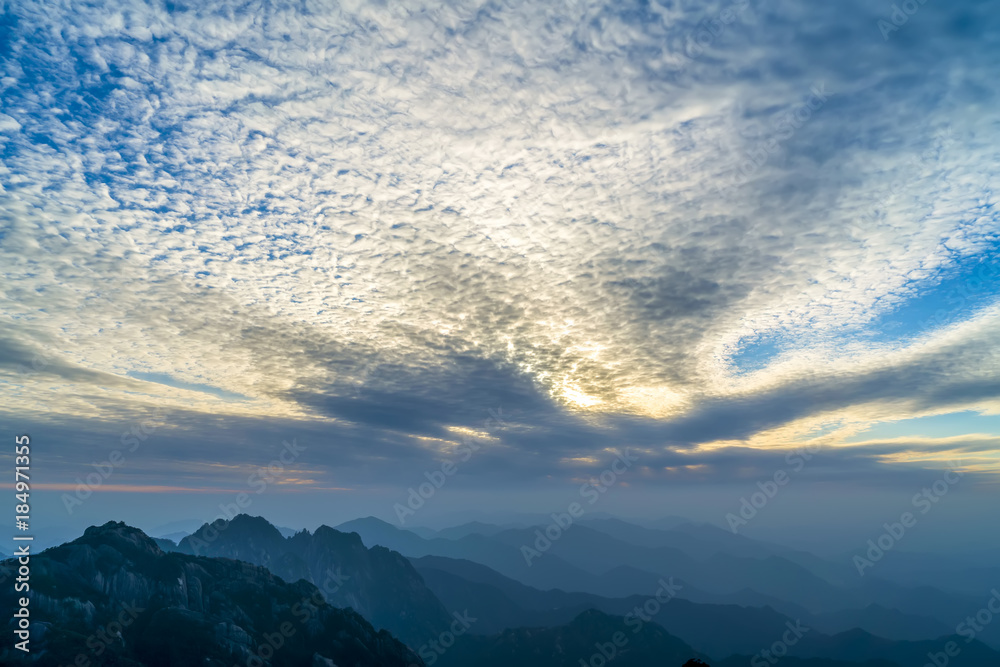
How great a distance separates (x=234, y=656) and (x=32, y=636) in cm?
7610

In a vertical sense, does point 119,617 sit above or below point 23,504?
below

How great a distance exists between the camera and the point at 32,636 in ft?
482

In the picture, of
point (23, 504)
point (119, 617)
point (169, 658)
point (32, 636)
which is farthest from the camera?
point (119, 617)

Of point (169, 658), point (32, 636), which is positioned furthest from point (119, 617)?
point (32, 636)

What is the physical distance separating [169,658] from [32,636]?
5091 cm

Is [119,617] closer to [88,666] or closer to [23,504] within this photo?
[88,666]

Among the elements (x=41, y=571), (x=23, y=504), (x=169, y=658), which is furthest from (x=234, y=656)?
(x=23, y=504)

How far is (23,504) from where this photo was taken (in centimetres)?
7406

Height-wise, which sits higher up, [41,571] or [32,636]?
[41,571]

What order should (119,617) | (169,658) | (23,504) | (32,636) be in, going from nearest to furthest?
(23,504) < (32,636) < (169,658) < (119,617)

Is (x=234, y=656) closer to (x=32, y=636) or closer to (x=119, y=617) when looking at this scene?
(x=119, y=617)

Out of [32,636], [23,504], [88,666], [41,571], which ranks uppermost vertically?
[23,504]

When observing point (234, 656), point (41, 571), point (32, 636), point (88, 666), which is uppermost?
point (41, 571)

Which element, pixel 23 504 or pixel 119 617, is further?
pixel 119 617
